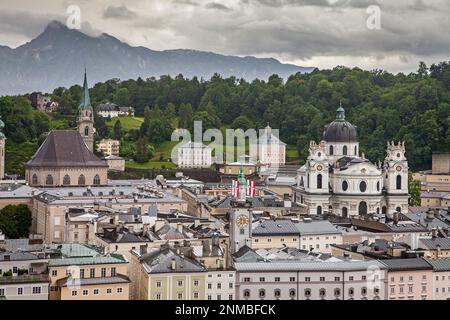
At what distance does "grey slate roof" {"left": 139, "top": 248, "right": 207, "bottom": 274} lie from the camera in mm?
27469

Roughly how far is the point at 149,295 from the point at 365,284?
7958 mm

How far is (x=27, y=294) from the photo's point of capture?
81.4 feet

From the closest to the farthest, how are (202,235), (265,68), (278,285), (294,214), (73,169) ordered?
1. (278,285)
2. (202,235)
3. (294,214)
4. (73,169)
5. (265,68)

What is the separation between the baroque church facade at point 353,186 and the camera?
5478 cm

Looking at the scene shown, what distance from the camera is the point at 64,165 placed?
57375 millimetres

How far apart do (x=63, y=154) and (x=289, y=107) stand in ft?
149

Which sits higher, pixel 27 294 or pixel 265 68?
pixel 265 68

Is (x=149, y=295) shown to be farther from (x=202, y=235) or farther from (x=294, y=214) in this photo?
(x=294, y=214)

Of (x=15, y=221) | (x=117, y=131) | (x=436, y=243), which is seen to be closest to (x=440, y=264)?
(x=436, y=243)

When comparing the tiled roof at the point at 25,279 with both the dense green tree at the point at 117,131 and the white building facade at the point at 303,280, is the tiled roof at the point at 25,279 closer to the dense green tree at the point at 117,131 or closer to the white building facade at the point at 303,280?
the white building facade at the point at 303,280

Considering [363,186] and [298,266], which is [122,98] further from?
[298,266]

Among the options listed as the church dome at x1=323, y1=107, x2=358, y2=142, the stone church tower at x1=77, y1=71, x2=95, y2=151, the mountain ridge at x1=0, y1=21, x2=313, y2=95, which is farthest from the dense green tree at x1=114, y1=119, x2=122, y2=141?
the church dome at x1=323, y1=107, x2=358, y2=142
